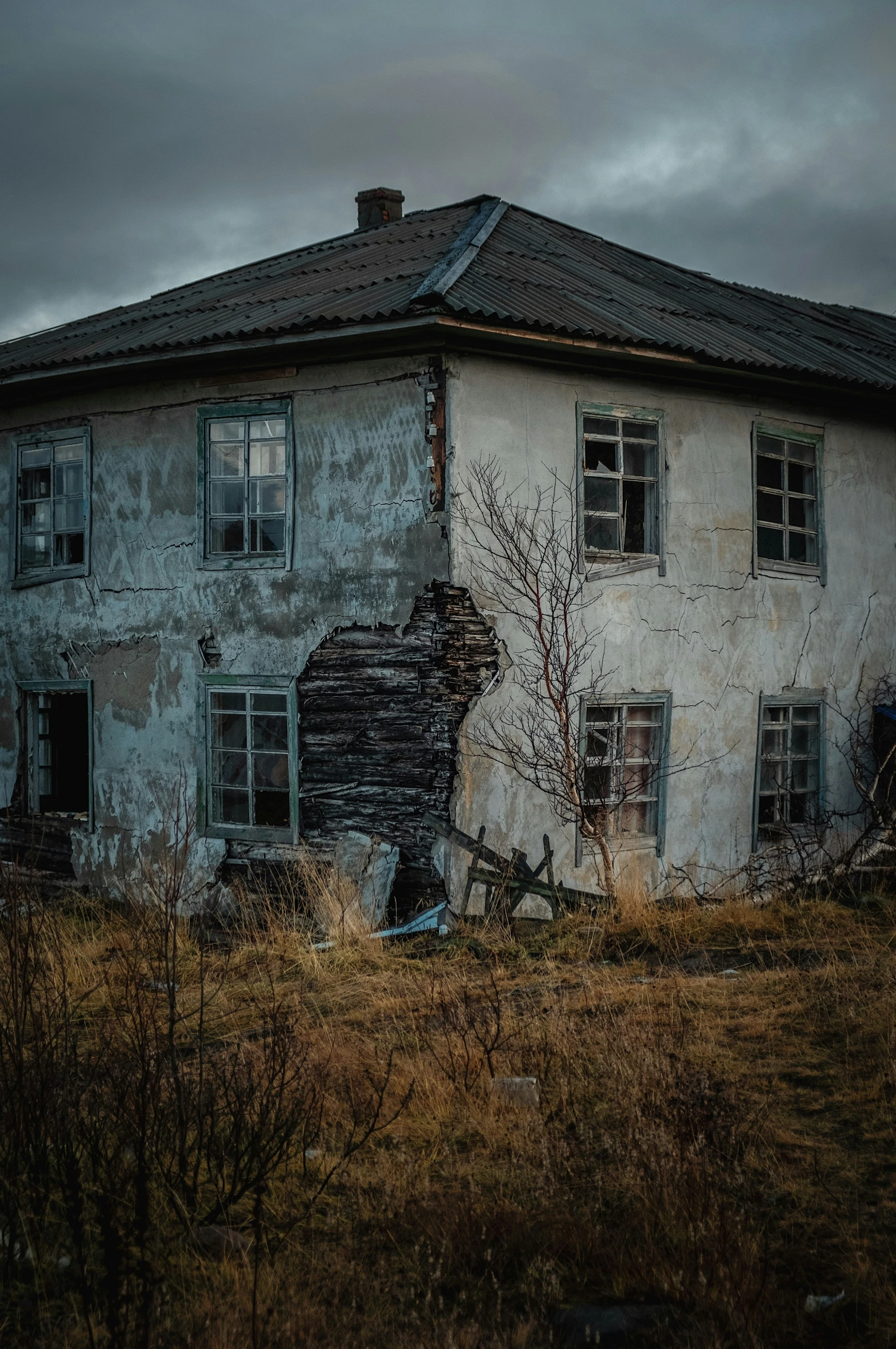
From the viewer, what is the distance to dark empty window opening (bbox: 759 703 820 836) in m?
11.4

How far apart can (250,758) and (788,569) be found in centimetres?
536

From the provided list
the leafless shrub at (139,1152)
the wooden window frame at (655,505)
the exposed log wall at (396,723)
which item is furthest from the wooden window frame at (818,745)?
the leafless shrub at (139,1152)

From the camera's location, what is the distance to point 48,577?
456 inches

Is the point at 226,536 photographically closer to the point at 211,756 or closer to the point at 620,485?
the point at 211,756

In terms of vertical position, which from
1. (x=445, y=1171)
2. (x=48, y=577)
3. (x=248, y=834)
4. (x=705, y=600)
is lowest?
(x=445, y=1171)

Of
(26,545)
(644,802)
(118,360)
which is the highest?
(118,360)

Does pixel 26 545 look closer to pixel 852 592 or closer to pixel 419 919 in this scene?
pixel 419 919

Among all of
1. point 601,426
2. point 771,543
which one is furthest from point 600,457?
point 771,543

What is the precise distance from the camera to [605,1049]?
573 cm

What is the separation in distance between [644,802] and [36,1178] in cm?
719

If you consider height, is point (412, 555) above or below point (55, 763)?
above

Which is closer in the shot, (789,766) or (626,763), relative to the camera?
(626,763)

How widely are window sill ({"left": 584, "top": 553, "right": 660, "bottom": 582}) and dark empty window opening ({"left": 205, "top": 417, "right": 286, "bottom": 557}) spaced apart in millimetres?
2599

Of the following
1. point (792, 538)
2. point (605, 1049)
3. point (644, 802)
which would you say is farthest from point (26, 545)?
point (605, 1049)
